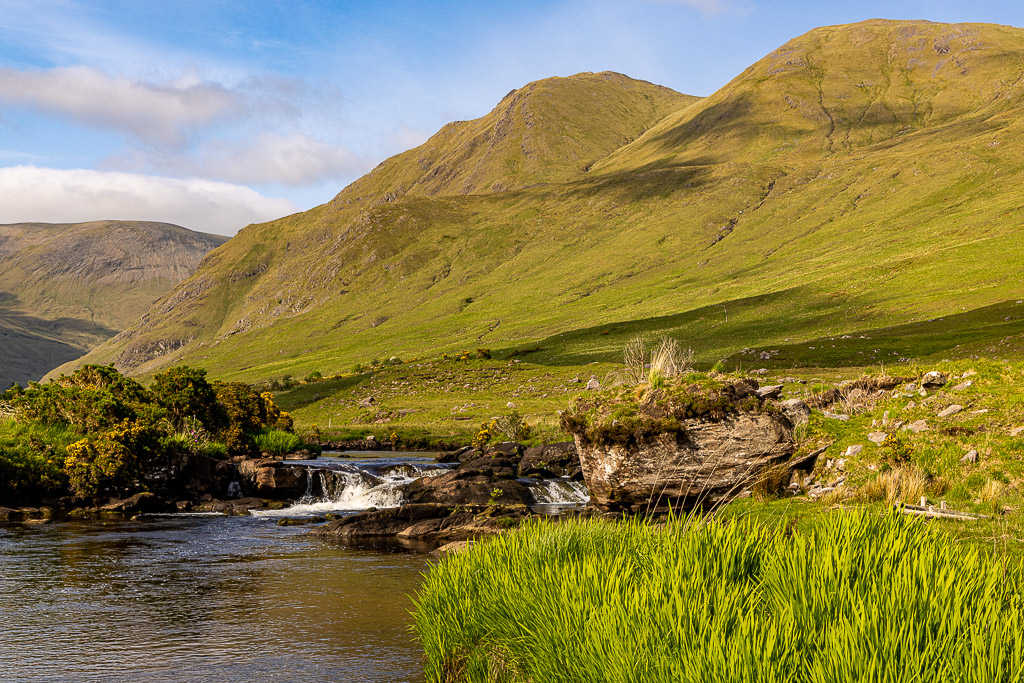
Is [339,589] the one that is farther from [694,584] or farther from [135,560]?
[694,584]

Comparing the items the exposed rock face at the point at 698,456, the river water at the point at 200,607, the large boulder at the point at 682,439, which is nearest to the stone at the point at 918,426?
the exposed rock face at the point at 698,456

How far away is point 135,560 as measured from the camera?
2484cm

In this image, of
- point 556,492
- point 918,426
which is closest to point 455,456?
point 556,492

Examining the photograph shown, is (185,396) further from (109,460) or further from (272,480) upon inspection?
(109,460)

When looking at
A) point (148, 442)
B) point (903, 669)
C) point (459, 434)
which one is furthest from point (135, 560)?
point (459, 434)

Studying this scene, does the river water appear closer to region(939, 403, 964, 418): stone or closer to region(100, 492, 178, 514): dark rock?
region(100, 492, 178, 514): dark rock

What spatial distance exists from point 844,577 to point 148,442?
1634 inches

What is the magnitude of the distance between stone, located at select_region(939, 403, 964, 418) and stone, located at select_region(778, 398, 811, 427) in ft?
14.9

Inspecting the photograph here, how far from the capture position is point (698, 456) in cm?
2717

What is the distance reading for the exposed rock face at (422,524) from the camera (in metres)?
28.9

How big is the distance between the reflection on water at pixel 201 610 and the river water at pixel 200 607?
0.04 m

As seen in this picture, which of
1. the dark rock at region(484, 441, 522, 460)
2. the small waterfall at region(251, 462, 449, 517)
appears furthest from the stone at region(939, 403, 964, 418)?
the dark rock at region(484, 441, 522, 460)

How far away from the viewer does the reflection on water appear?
13812 millimetres

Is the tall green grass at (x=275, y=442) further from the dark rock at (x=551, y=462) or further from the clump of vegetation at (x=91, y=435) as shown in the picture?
the dark rock at (x=551, y=462)
